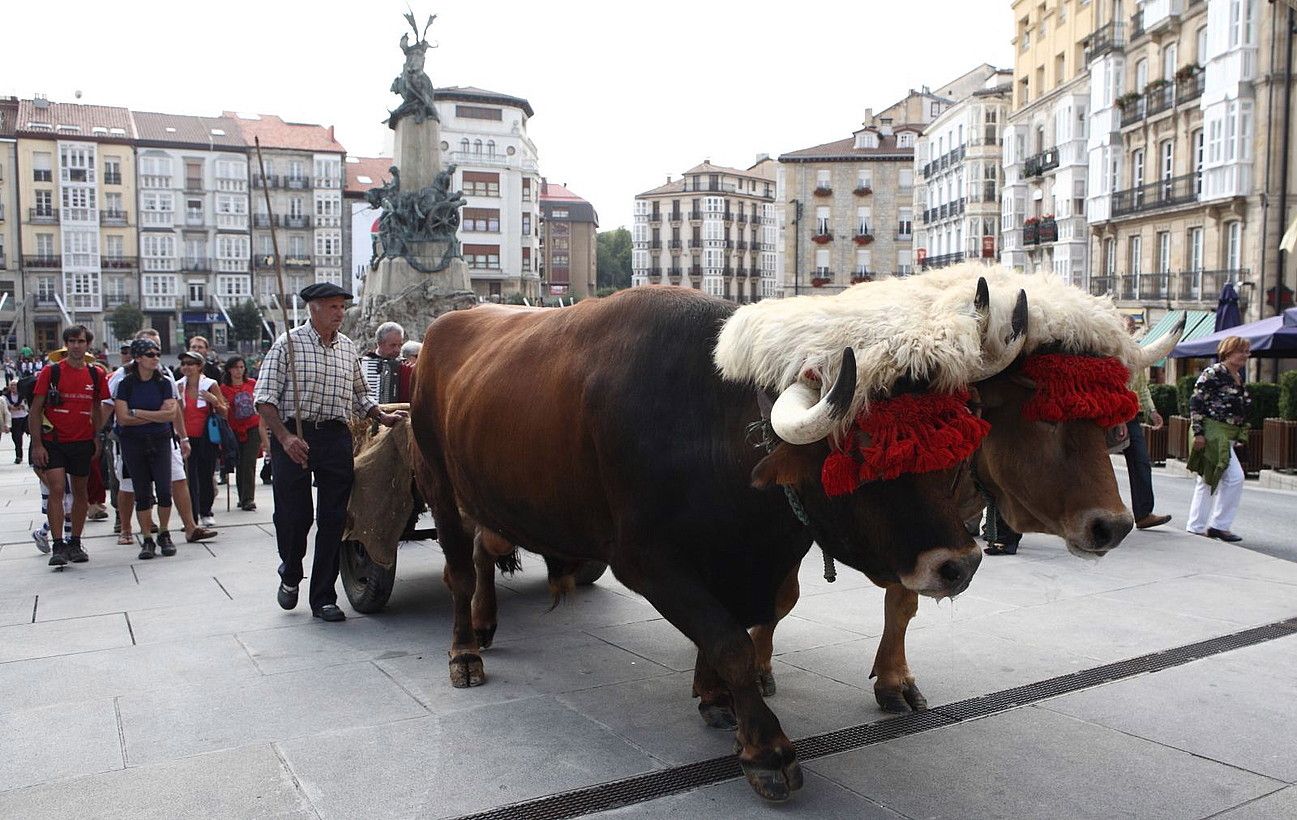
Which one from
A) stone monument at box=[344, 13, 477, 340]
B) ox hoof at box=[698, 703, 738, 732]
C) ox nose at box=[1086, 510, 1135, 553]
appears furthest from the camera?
stone monument at box=[344, 13, 477, 340]

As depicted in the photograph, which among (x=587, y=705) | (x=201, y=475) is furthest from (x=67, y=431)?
(x=587, y=705)

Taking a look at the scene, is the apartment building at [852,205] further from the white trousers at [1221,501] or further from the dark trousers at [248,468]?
the white trousers at [1221,501]

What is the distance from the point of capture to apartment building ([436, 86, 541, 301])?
87.3m

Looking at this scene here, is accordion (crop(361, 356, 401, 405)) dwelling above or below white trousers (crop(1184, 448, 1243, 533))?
above

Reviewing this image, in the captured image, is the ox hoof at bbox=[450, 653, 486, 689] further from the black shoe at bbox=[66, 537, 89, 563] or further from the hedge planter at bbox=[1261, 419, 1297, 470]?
the hedge planter at bbox=[1261, 419, 1297, 470]

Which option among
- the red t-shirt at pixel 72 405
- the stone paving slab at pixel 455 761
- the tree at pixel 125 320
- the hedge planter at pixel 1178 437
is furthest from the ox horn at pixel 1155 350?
the tree at pixel 125 320

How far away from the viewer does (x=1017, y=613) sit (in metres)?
6.68

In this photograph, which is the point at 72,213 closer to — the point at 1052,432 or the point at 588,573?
the point at 588,573

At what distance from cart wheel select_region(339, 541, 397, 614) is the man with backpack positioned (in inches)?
116

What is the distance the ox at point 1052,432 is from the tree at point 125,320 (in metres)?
77.6

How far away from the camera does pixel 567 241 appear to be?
121 metres

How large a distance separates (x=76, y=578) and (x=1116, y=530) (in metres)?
7.34

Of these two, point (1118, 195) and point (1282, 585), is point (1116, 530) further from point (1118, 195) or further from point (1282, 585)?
point (1118, 195)

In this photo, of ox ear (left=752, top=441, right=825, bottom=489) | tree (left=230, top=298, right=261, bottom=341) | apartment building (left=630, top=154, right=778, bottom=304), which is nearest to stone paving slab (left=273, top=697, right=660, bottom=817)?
ox ear (left=752, top=441, right=825, bottom=489)
